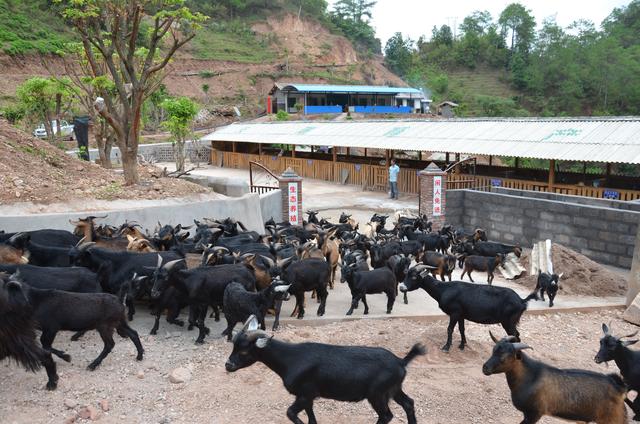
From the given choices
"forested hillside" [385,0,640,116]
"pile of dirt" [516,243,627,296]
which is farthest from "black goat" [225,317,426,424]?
"forested hillside" [385,0,640,116]

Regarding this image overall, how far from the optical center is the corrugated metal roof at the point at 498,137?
17547 mm

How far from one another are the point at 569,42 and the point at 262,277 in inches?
2860

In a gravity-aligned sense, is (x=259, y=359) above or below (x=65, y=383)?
above

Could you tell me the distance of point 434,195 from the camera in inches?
676

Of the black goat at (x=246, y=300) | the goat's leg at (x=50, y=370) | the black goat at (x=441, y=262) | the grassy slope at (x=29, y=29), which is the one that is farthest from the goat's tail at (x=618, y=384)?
the grassy slope at (x=29, y=29)

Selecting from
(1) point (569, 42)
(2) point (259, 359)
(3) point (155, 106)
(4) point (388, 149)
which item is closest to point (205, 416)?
(2) point (259, 359)

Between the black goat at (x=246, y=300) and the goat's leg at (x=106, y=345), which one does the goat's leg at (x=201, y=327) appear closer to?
the black goat at (x=246, y=300)

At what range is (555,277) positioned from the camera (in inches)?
417

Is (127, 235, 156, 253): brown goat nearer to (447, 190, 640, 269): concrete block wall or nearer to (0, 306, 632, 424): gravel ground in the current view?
(0, 306, 632, 424): gravel ground

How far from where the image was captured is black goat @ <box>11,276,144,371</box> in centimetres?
671

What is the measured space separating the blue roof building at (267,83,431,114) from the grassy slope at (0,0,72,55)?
62.7ft

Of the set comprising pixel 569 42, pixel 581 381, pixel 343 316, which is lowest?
pixel 343 316

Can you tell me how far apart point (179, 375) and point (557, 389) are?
13.6ft

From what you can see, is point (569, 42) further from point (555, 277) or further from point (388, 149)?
point (555, 277)
